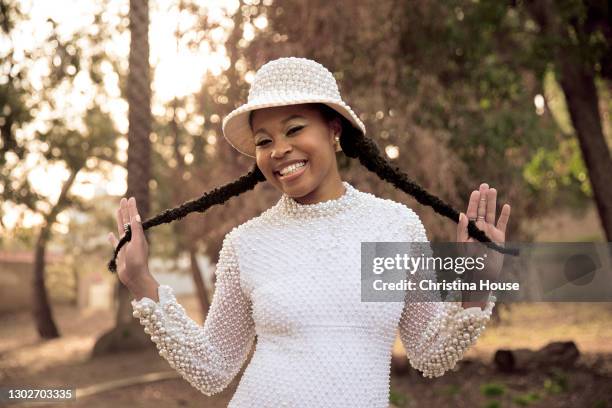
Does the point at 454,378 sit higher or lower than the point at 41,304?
lower

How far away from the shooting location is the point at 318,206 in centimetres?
261

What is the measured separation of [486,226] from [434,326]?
369 mm

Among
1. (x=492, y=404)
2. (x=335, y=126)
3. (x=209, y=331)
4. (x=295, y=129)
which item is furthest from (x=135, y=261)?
(x=492, y=404)

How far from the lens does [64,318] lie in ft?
82.8

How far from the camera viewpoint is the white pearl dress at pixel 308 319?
2385 mm

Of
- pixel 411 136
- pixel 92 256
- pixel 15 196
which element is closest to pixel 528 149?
pixel 411 136

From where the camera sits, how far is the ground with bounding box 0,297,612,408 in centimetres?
918

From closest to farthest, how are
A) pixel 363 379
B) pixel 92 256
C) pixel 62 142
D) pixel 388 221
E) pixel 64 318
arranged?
pixel 363 379
pixel 388 221
pixel 62 142
pixel 92 256
pixel 64 318

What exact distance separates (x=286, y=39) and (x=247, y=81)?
2.59 feet

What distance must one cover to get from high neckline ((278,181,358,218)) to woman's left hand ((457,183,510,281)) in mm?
411

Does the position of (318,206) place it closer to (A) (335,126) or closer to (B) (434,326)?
(A) (335,126)

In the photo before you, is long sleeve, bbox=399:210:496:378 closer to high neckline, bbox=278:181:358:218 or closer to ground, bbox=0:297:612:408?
high neckline, bbox=278:181:358:218

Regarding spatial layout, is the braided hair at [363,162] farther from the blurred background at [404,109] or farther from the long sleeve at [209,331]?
the blurred background at [404,109]

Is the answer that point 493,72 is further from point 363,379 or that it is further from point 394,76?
point 363,379
